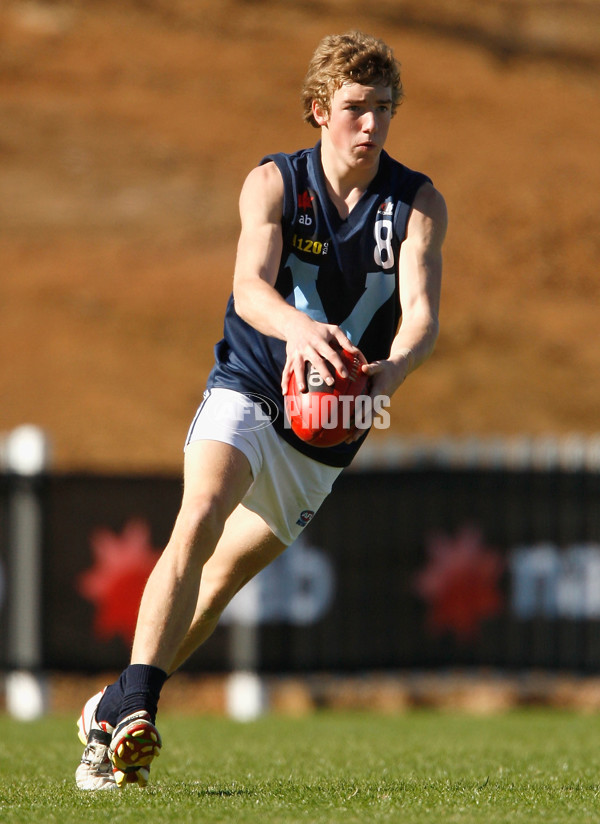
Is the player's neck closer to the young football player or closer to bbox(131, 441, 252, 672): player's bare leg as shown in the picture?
the young football player

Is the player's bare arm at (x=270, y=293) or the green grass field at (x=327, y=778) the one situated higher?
the player's bare arm at (x=270, y=293)

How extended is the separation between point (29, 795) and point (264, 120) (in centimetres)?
2829

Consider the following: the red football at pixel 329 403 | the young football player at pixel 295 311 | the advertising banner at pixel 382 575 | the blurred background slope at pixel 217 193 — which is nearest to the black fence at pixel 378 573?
the advertising banner at pixel 382 575

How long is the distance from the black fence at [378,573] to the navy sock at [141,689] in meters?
6.19

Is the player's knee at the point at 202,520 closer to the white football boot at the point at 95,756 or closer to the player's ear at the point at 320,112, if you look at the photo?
the white football boot at the point at 95,756

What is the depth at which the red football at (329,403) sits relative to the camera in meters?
4.28

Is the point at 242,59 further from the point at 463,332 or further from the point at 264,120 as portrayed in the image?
the point at 463,332

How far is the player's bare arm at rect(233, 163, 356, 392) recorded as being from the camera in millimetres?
4223

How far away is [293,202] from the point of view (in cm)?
473

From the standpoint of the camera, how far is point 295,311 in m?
4.32

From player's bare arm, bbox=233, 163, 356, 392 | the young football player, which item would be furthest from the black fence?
player's bare arm, bbox=233, 163, 356, 392

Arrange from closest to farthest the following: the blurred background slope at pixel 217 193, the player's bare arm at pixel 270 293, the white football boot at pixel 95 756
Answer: the player's bare arm at pixel 270 293 → the white football boot at pixel 95 756 → the blurred background slope at pixel 217 193

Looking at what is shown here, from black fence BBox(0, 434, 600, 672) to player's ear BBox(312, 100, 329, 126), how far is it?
237 inches

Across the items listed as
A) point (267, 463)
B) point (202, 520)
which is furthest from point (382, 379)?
point (202, 520)
